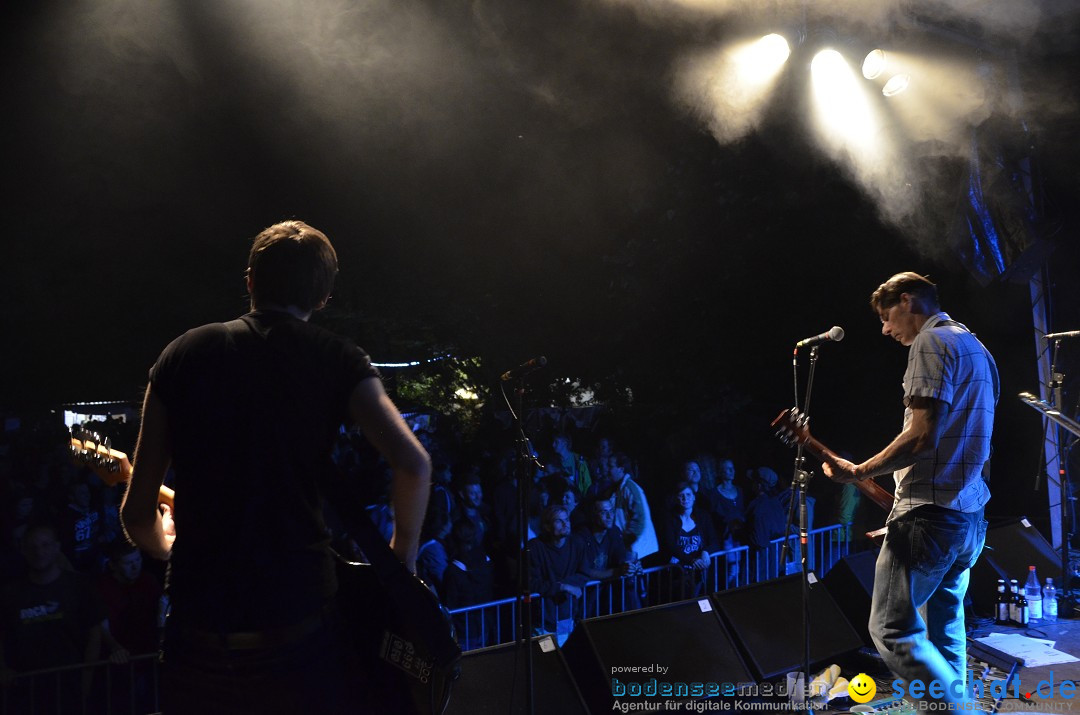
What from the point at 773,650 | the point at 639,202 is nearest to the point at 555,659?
the point at 773,650

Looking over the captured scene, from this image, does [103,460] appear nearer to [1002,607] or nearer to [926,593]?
[926,593]

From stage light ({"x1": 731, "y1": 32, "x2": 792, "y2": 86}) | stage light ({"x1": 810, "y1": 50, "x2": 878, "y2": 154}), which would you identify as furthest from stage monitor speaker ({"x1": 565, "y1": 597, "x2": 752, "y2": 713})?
stage light ({"x1": 810, "y1": 50, "x2": 878, "y2": 154})

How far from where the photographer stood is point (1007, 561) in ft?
20.2

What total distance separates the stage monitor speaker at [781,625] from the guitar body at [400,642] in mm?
3129

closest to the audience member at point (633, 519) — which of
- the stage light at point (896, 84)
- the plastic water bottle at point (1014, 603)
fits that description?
the plastic water bottle at point (1014, 603)

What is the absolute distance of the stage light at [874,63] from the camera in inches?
231

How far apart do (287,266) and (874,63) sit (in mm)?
5611

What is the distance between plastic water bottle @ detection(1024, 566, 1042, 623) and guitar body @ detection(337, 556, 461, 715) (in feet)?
18.6

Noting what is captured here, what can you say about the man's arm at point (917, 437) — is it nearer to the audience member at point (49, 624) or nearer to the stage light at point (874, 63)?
the stage light at point (874, 63)

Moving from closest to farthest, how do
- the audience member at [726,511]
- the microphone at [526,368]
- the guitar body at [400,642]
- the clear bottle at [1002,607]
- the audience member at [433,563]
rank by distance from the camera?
the guitar body at [400,642]
the microphone at [526,368]
the audience member at [433,563]
the clear bottle at [1002,607]
the audience member at [726,511]

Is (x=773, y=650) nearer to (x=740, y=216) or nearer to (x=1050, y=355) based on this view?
(x=1050, y=355)

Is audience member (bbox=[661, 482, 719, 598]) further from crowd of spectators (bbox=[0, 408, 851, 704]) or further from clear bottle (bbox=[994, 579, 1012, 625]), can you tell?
clear bottle (bbox=[994, 579, 1012, 625])

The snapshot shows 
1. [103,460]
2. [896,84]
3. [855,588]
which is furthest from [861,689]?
[896,84]

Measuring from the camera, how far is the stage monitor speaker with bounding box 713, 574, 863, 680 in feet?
14.4
